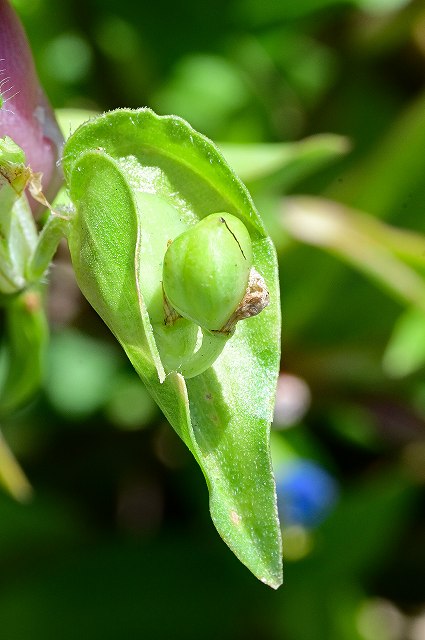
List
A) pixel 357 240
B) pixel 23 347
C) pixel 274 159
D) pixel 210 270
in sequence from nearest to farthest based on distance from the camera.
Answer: pixel 210 270, pixel 23 347, pixel 274 159, pixel 357 240

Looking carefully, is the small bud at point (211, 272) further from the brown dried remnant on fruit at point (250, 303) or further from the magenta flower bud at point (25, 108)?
the magenta flower bud at point (25, 108)

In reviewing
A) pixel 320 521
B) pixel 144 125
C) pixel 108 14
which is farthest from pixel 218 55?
pixel 144 125

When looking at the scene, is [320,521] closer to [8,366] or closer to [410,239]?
[410,239]

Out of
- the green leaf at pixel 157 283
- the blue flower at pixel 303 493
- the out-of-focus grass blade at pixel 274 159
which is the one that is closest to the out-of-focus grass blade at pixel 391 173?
the out-of-focus grass blade at pixel 274 159

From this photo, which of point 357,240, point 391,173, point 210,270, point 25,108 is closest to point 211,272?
point 210,270

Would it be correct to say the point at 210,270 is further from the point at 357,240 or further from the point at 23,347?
the point at 357,240

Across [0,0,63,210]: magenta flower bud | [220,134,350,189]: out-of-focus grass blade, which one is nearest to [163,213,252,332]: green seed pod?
[0,0,63,210]: magenta flower bud
